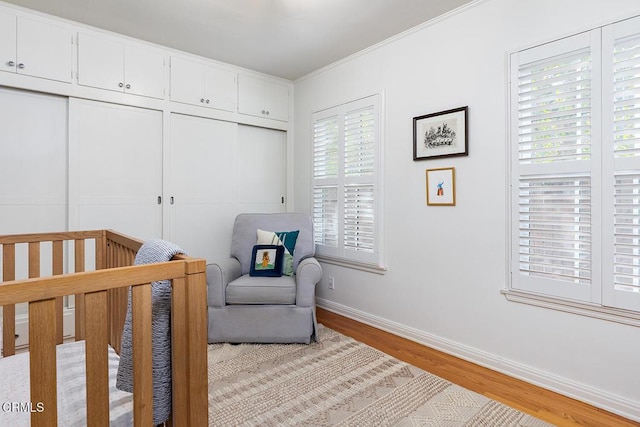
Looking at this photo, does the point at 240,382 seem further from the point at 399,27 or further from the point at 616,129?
the point at 399,27

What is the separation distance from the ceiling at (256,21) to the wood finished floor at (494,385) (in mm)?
2457

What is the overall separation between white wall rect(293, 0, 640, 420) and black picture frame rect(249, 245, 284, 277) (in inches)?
29.6

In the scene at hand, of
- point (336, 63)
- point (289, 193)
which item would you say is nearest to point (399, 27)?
point (336, 63)

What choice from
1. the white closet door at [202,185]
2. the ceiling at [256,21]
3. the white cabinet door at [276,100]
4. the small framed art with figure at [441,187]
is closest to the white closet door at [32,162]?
the ceiling at [256,21]

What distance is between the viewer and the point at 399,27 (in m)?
2.76

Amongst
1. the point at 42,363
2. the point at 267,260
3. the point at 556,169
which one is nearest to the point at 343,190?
the point at 267,260

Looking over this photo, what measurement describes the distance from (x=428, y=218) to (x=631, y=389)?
57.4 inches

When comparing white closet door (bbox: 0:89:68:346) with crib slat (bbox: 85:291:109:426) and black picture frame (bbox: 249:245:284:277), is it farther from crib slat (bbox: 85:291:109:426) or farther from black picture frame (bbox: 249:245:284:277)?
crib slat (bbox: 85:291:109:426)

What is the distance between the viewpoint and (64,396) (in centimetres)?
112

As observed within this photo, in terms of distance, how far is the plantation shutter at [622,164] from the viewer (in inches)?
69.3

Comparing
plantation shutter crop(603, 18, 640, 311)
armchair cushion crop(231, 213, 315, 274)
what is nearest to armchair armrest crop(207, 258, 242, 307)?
armchair cushion crop(231, 213, 315, 274)

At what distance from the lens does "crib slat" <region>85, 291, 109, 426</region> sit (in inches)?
36.5

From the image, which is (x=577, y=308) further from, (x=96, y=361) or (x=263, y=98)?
(x=263, y=98)

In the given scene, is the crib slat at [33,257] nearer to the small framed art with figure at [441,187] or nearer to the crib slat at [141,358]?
the crib slat at [141,358]
